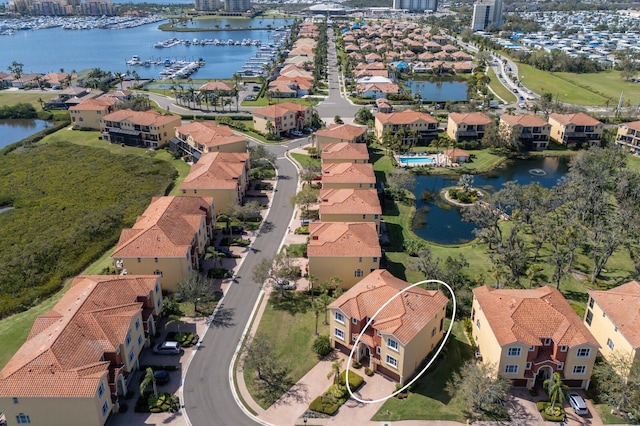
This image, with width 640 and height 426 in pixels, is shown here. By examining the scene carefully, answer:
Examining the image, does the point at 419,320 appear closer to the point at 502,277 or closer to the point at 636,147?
the point at 502,277

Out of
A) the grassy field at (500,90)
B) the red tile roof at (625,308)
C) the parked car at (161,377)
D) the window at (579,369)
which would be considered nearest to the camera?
the window at (579,369)

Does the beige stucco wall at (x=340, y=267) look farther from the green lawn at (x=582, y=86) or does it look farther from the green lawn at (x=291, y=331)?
the green lawn at (x=582, y=86)

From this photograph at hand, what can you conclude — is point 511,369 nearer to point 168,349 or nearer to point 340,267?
point 340,267

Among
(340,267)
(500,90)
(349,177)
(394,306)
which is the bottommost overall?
(340,267)

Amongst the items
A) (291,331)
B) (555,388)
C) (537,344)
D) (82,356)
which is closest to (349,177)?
(291,331)

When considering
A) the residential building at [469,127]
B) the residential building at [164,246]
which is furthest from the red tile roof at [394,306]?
the residential building at [469,127]

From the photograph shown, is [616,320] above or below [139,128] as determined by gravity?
below

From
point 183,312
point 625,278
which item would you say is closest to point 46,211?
point 183,312
